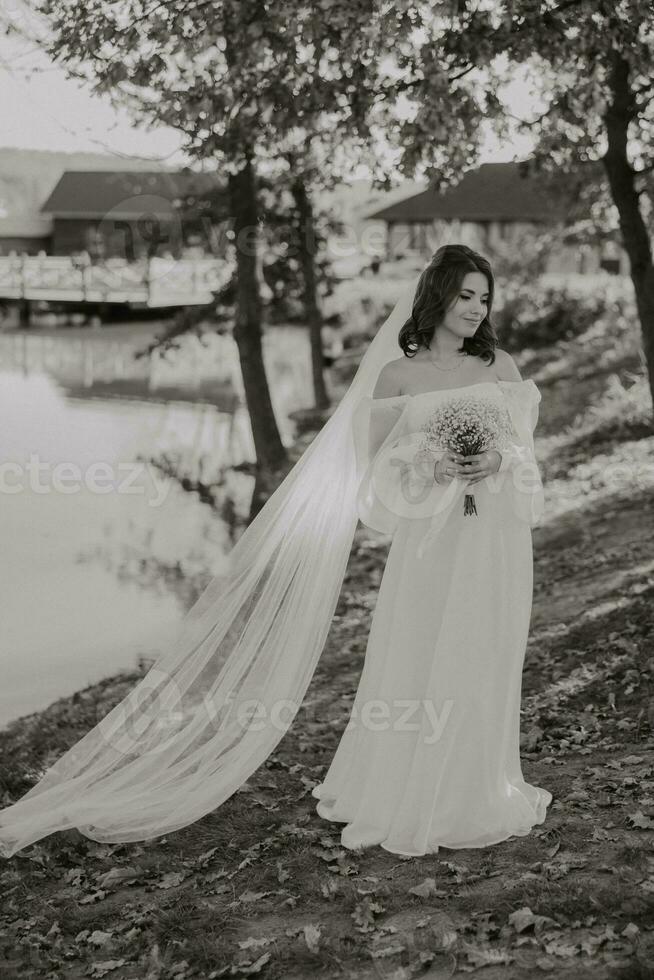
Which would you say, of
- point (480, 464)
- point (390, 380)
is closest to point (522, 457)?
point (480, 464)

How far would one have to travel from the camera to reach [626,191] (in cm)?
1070

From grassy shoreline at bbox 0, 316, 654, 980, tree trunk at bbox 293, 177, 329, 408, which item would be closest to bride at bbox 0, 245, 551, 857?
grassy shoreline at bbox 0, 316, 654, 980

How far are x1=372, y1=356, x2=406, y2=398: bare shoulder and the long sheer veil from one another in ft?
0.67

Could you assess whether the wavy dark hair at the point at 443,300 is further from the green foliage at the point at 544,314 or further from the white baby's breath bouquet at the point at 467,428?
the green foliage at the point at 544,314

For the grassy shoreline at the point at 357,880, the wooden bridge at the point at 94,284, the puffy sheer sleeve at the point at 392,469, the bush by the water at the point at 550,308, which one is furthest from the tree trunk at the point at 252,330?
the wooden bridge at the point at 94,284

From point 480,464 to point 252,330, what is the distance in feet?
43.9

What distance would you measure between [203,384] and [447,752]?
30.9 m

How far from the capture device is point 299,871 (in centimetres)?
563

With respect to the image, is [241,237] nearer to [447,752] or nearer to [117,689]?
[117,689]

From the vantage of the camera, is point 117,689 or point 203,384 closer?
point 117,689

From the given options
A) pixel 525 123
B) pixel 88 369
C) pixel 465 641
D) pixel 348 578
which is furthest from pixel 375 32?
pixel 88 369

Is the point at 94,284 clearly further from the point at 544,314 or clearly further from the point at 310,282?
the point at 310,282

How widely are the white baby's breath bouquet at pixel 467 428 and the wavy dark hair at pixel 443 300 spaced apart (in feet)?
1.15

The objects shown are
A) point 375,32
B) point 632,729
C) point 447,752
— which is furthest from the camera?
point 375,32
